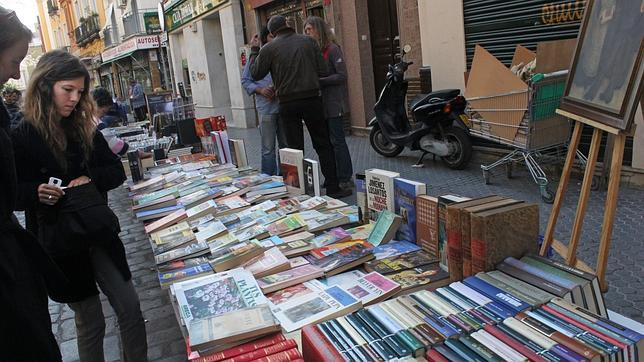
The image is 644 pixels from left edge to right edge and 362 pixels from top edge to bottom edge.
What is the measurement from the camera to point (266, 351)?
Answer: 1688mm

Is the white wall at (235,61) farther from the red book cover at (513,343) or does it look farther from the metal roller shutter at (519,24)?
the red book cover at (513,343)

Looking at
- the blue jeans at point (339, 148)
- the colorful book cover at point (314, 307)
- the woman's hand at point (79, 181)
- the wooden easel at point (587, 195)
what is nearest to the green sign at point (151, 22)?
the blue jeans at point (339, 148)

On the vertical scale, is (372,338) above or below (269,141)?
below

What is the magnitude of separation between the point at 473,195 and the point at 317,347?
12.3ft

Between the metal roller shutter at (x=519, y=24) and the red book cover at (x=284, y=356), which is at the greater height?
the metal roller shutter at (x=519, y=24)

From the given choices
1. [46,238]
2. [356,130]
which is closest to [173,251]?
[46,238]

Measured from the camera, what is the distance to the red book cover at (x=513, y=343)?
1.39m

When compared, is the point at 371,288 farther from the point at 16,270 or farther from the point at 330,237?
the point at 16,270

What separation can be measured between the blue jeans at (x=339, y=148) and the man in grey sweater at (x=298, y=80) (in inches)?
15.2

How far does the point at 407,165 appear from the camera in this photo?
651 centimetres

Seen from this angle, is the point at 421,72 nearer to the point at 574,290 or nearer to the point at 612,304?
the point at 612,304

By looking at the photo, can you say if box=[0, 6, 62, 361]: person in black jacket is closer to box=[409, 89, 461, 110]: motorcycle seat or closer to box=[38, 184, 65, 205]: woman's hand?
box=[38, 184, 65, 205]: woman's hand

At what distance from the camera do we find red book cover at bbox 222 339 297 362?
5.43 ft

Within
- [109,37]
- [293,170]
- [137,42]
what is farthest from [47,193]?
[109,37]
